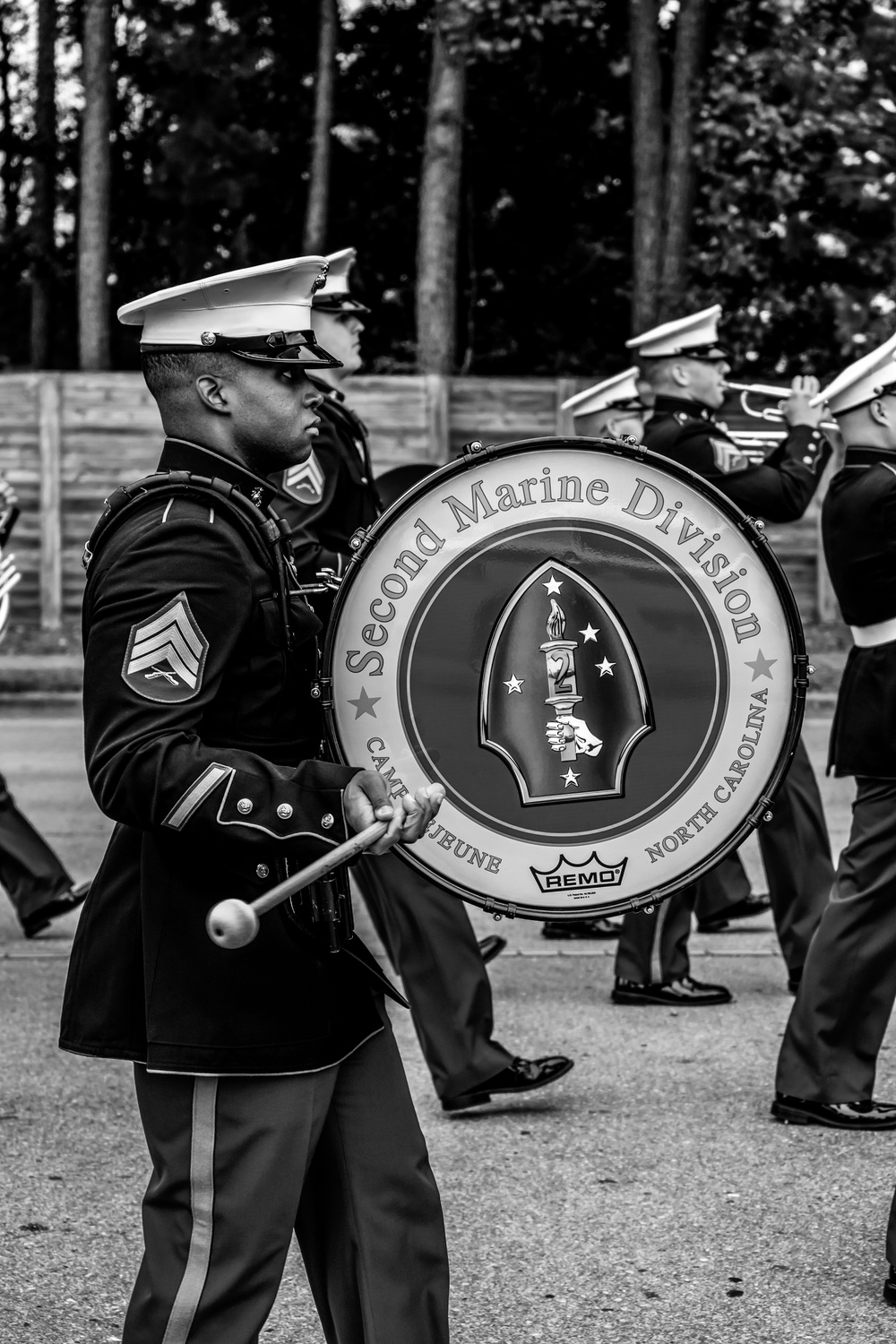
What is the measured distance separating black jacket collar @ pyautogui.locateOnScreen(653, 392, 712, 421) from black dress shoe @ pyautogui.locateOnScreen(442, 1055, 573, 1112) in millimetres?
2232

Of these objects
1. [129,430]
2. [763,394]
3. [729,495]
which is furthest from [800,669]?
[129,430]

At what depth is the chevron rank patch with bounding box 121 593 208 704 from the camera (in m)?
2.37

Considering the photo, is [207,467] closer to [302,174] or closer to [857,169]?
[857,169]

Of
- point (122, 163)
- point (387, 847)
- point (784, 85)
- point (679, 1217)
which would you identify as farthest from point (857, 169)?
point (387, 847)

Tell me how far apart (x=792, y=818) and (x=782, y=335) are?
1330 cm

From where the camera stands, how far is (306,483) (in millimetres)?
4758

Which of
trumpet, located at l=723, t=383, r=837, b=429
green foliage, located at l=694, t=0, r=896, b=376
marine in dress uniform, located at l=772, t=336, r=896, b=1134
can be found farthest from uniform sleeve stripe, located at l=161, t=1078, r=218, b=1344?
green foliage, located at l=694, t=0, r=896, b=376

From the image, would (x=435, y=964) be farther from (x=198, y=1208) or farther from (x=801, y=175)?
(x=801, y=175)

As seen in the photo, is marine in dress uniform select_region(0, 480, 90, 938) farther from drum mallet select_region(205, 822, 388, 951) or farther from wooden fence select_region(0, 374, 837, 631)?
wooden fence select_region(0, 374, 837, 631)

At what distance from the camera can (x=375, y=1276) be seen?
2.59m

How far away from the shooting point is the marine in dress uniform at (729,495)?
5273mm

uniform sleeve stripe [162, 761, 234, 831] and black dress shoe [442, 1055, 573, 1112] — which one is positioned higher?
uniform sleeve stripe [162, 761, 234, 831]

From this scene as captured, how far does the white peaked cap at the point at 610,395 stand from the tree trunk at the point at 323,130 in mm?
13760

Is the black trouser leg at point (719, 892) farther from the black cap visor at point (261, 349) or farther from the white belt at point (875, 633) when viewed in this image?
the black cap visor at point (261, 349)
